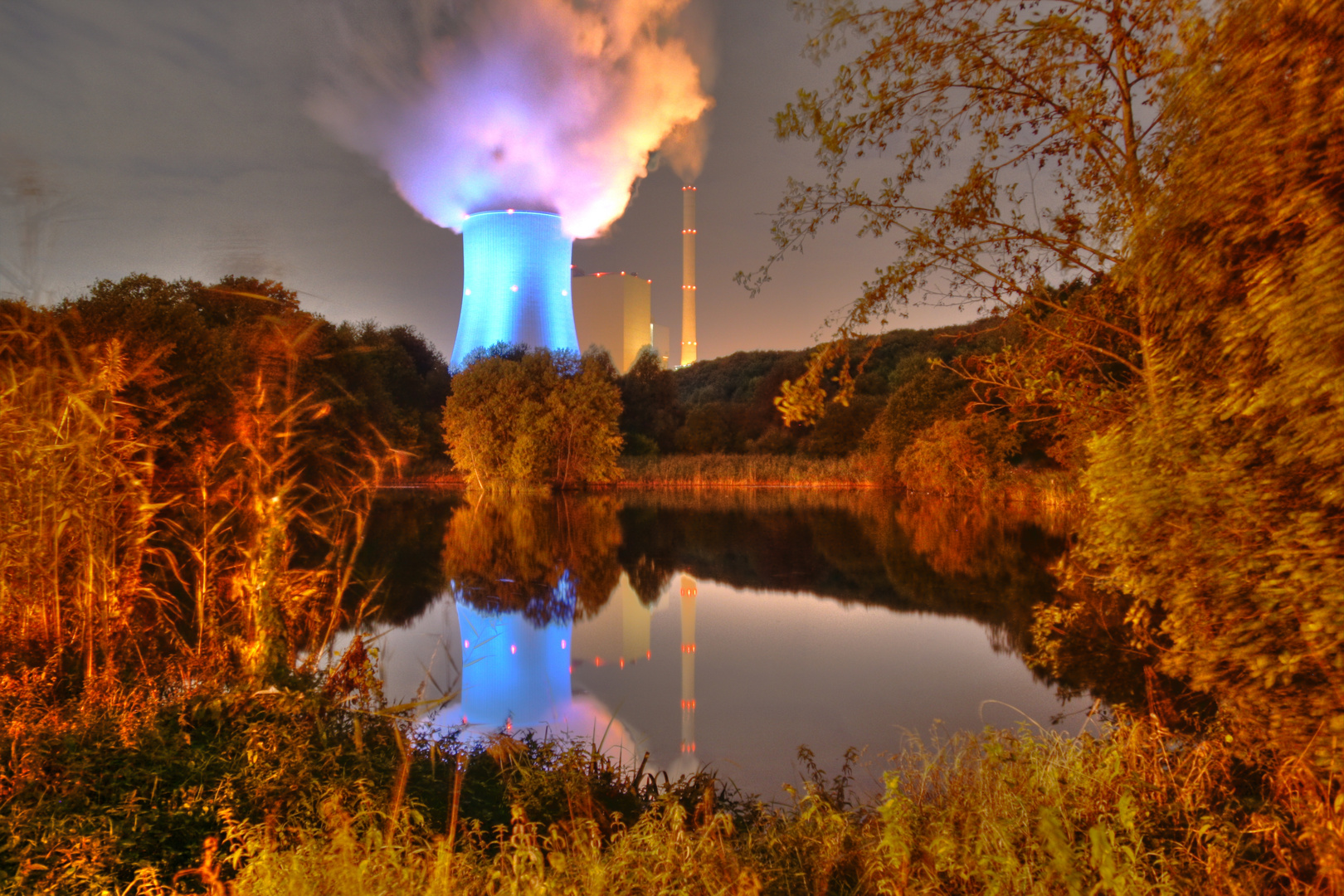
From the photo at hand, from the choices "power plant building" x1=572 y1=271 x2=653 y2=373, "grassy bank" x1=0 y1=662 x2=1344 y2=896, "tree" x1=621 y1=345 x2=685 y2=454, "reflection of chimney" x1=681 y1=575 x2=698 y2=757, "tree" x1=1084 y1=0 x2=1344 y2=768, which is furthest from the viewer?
"power plant building" x1=572 y1=271 x2=653 y2=373

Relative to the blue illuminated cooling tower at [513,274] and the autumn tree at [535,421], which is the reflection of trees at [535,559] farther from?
the autumn tree at [535,421]

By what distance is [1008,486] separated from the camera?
2028 centimetres

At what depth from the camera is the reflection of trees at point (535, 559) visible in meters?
8.88

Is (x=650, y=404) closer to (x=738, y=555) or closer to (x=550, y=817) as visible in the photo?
(x=738, y=555)

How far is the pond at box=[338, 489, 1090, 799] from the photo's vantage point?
4.82m

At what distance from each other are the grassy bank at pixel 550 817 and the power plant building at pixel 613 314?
117 ft

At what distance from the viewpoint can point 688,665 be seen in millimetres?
6473

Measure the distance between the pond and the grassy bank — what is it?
0.63 m

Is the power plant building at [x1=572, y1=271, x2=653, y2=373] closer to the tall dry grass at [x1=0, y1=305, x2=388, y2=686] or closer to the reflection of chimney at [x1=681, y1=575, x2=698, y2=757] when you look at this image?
the reflection of chimney at [x1=681, y1=575, x2=698, y2=757]

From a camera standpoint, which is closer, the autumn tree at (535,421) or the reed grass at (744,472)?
the autumn tree at (535,421)

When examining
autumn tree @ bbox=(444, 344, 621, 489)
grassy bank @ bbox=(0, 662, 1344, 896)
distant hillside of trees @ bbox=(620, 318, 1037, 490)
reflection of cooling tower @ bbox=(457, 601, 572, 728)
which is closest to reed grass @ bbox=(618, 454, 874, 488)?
distant hillside of trees @ bbox=(620, 318, 1037, 490)

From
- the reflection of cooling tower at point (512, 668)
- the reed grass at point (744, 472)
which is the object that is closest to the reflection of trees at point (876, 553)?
the reflection of cooling tower at point (512, 668)

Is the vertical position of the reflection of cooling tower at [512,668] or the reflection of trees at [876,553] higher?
the reflection of trees at [876,553]

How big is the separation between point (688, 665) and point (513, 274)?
1753 centimetres
